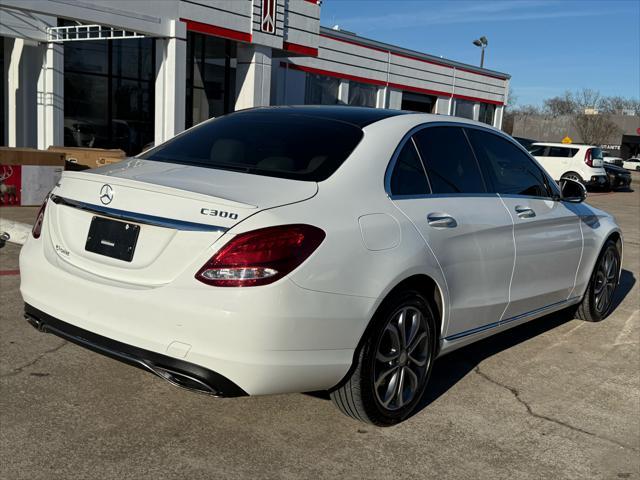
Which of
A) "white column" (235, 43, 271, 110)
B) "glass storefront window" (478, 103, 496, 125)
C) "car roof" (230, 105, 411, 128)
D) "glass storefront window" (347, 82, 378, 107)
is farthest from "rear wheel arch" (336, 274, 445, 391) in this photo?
"glass storefront window" (478, 103, 496, 125)

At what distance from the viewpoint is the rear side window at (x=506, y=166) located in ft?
14.9

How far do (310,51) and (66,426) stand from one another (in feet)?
57.0

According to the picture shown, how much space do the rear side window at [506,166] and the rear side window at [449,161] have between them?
142 mm

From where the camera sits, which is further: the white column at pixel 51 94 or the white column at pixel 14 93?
the white column at pixel 14 93

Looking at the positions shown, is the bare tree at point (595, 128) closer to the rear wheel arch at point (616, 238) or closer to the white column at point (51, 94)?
the white column at point (51, 94)

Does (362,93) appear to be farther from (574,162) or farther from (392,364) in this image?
(392,364)

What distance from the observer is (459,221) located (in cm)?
395

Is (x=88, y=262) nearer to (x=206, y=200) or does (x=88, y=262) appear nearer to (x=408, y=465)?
(x=206, y=200)

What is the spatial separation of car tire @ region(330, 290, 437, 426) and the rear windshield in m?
0.79

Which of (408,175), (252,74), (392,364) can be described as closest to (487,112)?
(252,74)

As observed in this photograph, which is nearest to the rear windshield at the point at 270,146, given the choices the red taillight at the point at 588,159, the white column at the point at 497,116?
the red taillight at the point at 588,159

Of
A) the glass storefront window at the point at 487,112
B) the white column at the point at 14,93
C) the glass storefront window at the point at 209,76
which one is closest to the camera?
the white column at the point at 14,93

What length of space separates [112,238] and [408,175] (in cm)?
159

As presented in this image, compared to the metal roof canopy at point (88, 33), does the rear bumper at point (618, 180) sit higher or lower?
lower
